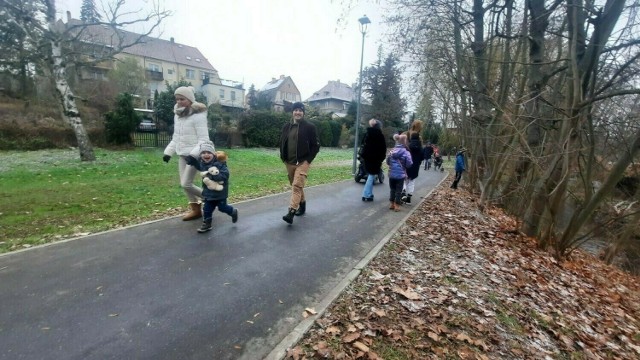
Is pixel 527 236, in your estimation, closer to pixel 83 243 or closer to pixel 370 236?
pixel 370 236

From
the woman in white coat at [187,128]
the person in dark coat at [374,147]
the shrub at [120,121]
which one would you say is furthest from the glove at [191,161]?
the shrub at [120,121]

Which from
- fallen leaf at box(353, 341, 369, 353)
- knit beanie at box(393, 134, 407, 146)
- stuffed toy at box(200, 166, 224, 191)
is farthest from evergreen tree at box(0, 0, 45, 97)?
fallen leaf at box(353, 341, 369, 353)

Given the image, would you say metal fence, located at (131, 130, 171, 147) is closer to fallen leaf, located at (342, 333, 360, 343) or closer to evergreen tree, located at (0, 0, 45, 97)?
evergreen tree, located at (0, 0, 45, 97)

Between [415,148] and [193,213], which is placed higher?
[415,148]

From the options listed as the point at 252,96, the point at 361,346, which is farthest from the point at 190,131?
the point at 252,96

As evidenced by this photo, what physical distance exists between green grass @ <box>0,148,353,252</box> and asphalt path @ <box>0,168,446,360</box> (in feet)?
3.11

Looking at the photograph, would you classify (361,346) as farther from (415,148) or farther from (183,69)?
(183,69)

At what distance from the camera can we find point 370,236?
224 inches

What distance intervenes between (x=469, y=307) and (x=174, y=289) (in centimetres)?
333

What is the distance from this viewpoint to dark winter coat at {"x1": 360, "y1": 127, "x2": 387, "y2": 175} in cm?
783

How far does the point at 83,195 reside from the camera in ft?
25.3

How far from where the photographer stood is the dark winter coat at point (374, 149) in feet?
25.7

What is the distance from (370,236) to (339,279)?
1.86 meters

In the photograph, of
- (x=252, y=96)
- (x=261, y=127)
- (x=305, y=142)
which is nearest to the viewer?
(x=305, y=142)
